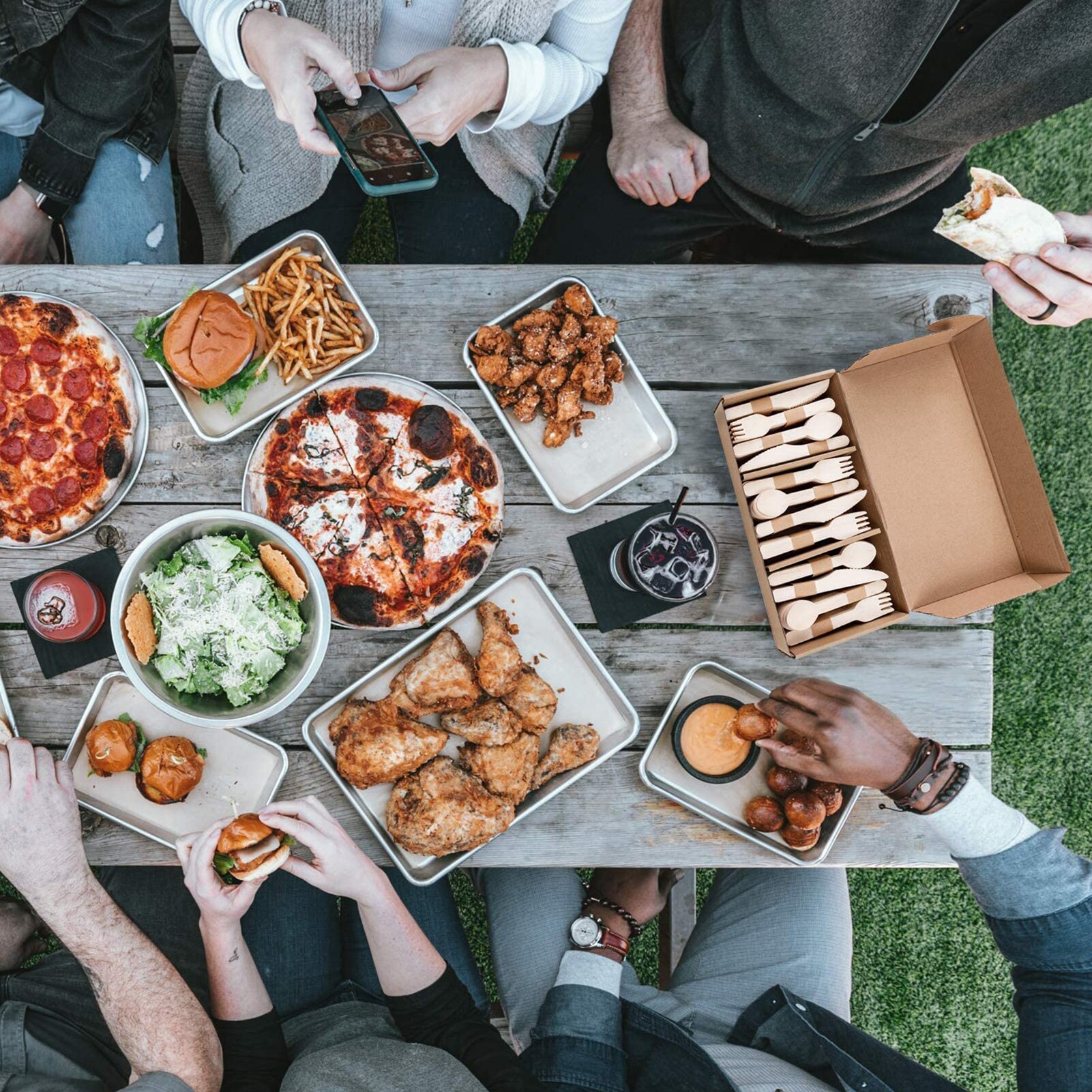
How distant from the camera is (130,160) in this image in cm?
247

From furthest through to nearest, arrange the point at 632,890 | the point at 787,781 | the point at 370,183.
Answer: the point at 632,890, the point at 787,781, the point at 370,183

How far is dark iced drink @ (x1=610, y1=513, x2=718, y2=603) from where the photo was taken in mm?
2109

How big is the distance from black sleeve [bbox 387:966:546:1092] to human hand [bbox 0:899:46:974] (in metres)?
1.67

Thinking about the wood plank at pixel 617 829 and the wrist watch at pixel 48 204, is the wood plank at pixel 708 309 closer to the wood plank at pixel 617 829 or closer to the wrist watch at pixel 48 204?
the wrist watch at pixel 48 204

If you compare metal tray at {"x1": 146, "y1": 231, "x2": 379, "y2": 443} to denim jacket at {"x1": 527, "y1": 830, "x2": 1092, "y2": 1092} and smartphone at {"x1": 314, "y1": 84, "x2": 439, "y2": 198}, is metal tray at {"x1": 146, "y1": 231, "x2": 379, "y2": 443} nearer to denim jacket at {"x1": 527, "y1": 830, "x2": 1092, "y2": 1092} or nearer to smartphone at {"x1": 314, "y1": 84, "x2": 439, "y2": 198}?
smartphone at {"x1": 314, "y1": 84, "x2": 439, "y2": 198}

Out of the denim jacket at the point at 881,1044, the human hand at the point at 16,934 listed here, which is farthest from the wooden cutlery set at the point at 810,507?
the human hand at the point at 16,934

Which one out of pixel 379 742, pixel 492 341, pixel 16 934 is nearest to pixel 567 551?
pixel 492 341

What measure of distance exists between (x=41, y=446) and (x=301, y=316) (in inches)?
29.1

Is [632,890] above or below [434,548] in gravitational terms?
below

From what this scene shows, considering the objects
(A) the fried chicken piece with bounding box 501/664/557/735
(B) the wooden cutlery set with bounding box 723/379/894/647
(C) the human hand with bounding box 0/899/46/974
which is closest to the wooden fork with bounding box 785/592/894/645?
(B) the wooden cutlery set with bounding box 723/379/894/647

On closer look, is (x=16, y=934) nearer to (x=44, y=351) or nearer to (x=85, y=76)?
(x=44, y=351)

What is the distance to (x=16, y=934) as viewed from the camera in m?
2.94

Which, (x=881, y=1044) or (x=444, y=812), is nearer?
(x=444, y=812)

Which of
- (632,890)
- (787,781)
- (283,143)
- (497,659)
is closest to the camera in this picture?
(497,659)
